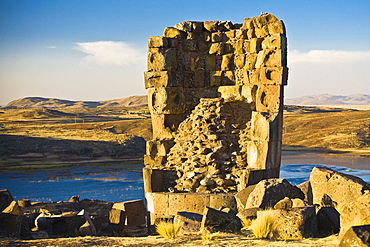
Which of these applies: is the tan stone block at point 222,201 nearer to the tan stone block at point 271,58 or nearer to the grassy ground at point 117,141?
the tan stone block at point 271,58

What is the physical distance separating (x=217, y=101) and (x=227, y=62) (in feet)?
3.56

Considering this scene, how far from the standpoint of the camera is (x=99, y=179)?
26812 millimetres

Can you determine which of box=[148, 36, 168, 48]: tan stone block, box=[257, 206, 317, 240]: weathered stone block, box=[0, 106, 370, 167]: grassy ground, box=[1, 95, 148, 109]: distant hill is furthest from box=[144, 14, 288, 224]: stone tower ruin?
box=[1, 95, 148, 109]: distant hill

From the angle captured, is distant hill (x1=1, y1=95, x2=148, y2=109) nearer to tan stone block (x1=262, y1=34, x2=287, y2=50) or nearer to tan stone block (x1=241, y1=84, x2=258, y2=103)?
tan stone block (x1=241, y1=84, x2=258, y2=103)

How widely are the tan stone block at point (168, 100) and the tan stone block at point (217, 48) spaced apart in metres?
1.24

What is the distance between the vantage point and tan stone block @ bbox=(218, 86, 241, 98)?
38.0 feet

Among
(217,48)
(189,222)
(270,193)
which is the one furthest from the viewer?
(217,48)

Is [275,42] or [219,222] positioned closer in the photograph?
[219,222]

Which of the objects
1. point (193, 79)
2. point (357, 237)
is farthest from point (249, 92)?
point (357, 237)

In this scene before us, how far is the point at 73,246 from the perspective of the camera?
6148 mm

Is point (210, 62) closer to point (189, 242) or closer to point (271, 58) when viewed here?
point (271, 58)

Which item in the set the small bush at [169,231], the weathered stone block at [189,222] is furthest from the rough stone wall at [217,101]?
the small bush at [169,231]

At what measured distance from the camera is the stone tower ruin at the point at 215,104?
34.7ft

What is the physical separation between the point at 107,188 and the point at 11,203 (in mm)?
12978
